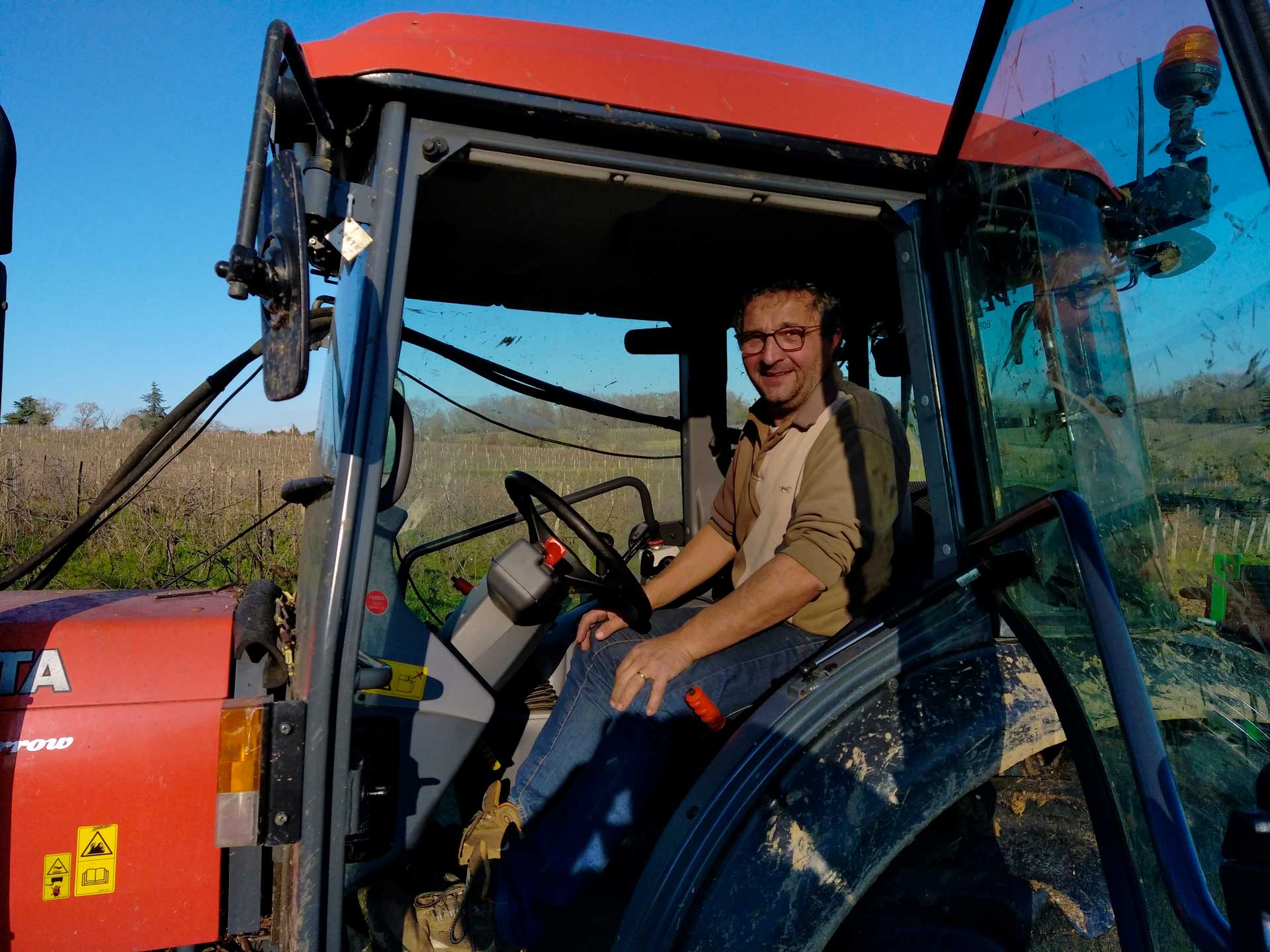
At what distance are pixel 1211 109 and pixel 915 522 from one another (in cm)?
142

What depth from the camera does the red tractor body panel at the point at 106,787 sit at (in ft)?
4.13

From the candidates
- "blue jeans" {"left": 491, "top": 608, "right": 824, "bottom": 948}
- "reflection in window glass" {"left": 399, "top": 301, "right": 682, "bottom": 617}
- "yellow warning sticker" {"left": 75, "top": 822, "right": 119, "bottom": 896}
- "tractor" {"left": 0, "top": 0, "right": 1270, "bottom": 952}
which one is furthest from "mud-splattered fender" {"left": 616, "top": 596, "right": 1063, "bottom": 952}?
"reflection in window glass" {"left": 399, "top": 301, "right": 682, "bottom": 617}

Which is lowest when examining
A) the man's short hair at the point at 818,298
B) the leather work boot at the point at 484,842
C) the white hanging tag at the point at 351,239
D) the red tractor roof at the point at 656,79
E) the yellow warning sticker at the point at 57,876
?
the leather work boot at the point at 484,842

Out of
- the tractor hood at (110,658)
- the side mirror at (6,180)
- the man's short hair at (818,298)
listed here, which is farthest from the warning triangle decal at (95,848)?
the man's short hair at (818,298)

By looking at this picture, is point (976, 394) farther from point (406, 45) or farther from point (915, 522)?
point (406, 45)

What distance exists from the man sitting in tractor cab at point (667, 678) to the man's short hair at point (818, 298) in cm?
21

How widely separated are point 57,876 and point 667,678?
41.9 inches

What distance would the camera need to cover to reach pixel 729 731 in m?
1.83

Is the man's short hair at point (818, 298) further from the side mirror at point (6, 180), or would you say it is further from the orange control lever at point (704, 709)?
the side mirror at point (6, 180)

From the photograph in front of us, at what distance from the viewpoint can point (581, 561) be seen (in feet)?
7.07

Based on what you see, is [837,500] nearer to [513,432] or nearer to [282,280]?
[513,432]

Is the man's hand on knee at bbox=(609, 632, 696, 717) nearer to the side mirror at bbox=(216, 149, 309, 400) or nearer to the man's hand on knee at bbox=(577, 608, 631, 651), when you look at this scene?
the man's hand on knee at bbox=(577, 608, 631, 651)

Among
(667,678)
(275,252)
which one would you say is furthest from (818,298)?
(275,252)

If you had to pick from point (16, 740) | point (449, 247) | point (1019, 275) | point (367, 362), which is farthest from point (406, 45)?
point (16, 740)
